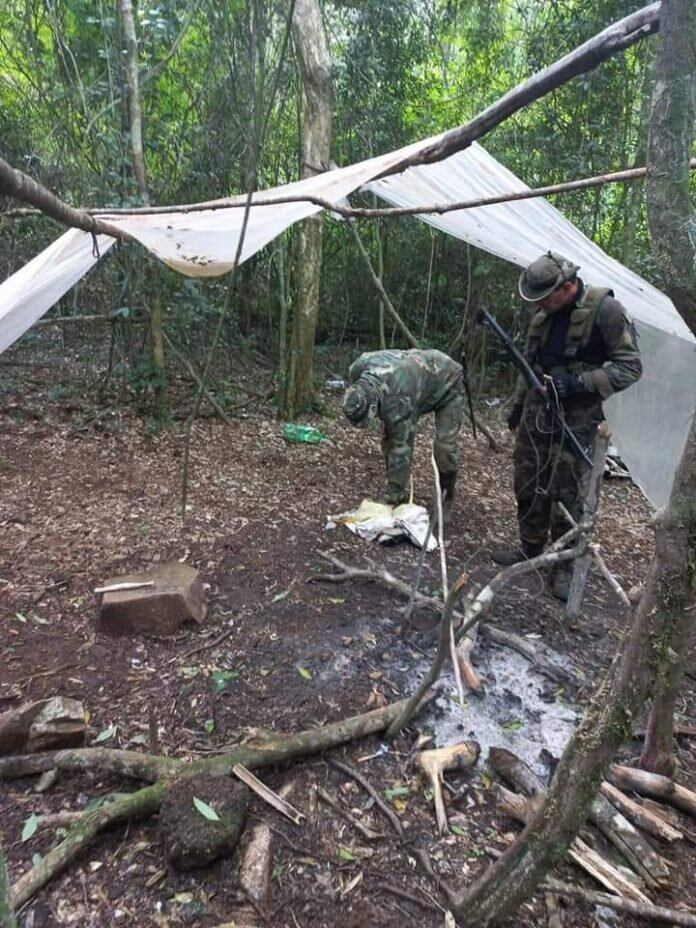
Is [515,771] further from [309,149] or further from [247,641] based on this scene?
[309,149]

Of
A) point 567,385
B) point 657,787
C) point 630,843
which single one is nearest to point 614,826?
point 630,843

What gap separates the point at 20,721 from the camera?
7.03 feet

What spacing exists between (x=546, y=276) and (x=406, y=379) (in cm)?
121

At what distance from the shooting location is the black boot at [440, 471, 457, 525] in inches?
176

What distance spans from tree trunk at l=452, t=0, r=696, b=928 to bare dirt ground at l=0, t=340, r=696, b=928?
1.37ft

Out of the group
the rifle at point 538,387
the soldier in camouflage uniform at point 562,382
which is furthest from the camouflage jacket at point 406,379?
the rifle at point 538,387

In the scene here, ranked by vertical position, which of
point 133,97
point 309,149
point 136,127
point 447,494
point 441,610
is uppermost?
point 133,97

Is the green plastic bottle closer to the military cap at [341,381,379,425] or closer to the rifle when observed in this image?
the military cap at [341,381,379,425]

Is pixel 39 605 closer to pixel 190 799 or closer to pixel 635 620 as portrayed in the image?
pixel 190 799

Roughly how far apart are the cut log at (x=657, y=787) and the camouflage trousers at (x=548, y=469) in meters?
1.59

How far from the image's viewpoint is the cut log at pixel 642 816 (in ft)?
6.31

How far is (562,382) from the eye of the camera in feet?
11.1

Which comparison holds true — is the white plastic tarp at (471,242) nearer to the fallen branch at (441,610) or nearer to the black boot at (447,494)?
the black boot at (447,494)

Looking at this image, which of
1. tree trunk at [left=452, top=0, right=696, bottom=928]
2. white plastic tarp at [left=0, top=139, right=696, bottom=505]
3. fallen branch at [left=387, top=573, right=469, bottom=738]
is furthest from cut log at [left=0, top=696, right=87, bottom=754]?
white plastic tarp at [left=0, top=139, right=696, bottom=505]
